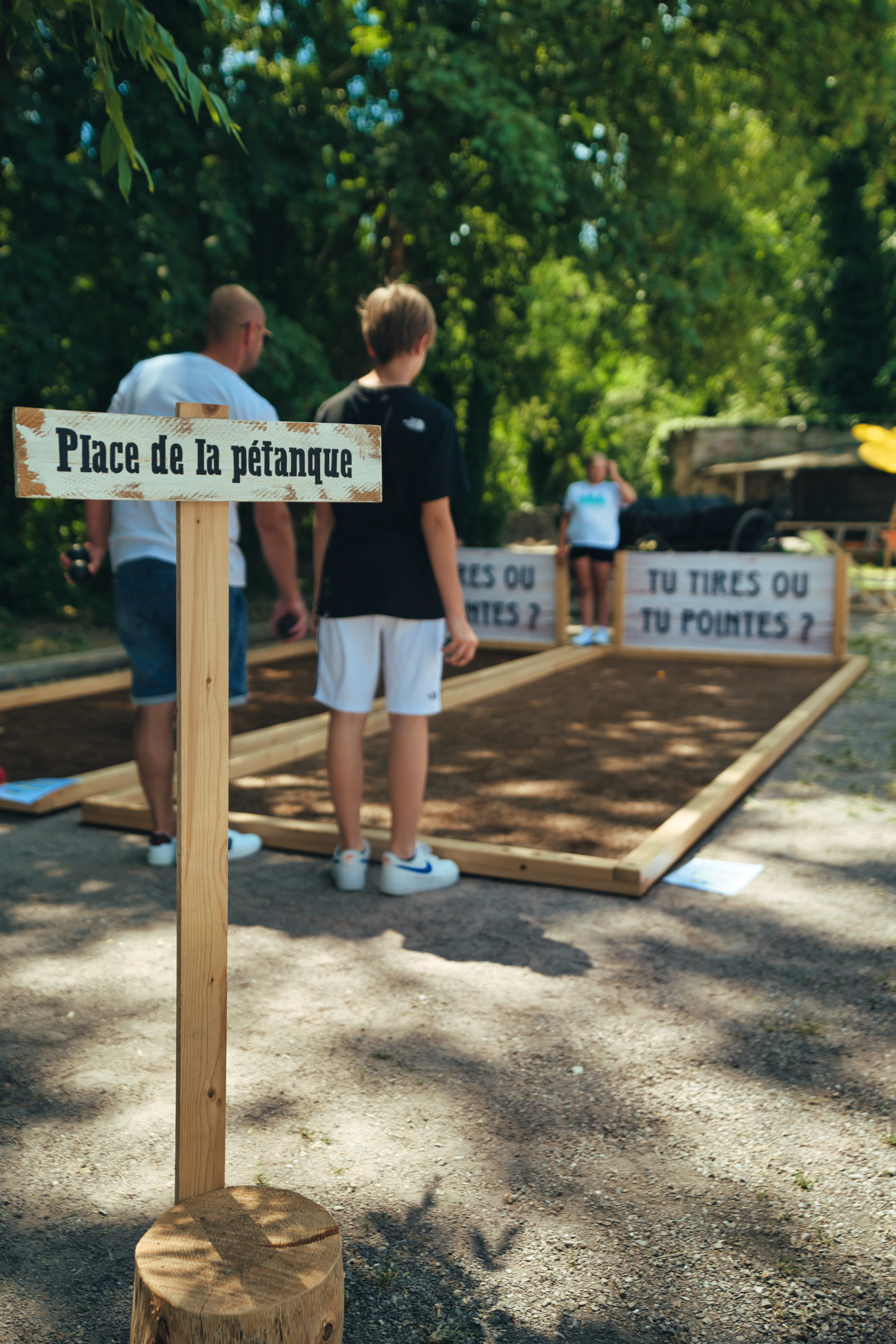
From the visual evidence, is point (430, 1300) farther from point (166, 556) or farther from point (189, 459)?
point (166, 556)

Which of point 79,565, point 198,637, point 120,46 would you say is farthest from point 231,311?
point 198,637

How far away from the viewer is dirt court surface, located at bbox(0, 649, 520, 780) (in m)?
6.57

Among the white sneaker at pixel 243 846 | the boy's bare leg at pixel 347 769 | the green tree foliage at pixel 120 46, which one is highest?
the green tree foliage at pixel 120 46

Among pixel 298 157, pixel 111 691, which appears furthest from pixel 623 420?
pixel 111 691

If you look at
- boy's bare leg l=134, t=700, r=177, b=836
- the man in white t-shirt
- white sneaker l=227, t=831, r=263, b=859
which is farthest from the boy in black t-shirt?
boy's bare leg l=134, t=700, r=177, b=836

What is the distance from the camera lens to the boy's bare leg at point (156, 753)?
464 centimetres

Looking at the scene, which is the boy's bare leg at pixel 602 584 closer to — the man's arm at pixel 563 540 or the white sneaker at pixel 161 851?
the man's arm at pixel 563 540

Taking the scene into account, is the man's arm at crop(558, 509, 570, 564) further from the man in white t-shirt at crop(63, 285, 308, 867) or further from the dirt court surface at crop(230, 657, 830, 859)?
the man in white t-shirt at crop(63, 285, 308, 867)

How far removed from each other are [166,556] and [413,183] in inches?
375

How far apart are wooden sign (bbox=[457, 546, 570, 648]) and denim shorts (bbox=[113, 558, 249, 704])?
7028mm

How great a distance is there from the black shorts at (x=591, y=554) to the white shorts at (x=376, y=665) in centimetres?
778

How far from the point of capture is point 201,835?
2.21 m

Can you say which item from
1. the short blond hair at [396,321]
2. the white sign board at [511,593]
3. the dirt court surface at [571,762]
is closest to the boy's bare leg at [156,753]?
the dirt court surface at [571,762]

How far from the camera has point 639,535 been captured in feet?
56.4
